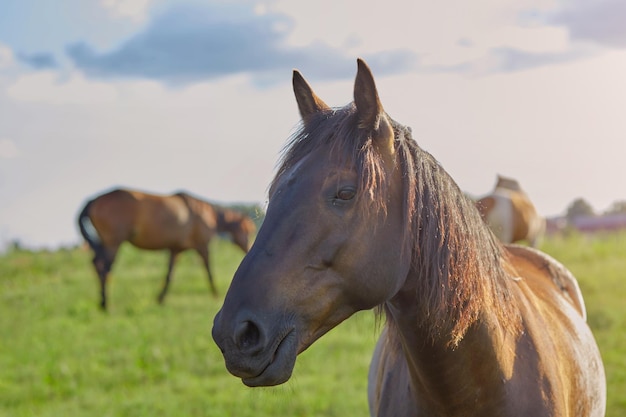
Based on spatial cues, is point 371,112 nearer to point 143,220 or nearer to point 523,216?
point 523,216

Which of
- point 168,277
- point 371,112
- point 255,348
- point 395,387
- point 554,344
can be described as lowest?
point 168,277

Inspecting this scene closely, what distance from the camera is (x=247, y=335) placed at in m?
1.87

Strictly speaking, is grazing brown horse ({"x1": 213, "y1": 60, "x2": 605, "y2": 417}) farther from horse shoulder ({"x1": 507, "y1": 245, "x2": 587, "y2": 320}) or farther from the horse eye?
horse shoulder ({"x1": 507, "y1": 245, "x2": 587, "y2": 320})

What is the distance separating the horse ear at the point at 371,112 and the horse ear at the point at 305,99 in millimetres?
247

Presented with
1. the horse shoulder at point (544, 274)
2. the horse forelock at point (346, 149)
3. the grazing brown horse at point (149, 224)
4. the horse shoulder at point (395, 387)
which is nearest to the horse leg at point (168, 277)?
the grazing brown horse at point (149, 224)

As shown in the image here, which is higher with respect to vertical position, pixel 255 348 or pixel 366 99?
pixel 366 99

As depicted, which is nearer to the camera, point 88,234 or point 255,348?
point 255,348

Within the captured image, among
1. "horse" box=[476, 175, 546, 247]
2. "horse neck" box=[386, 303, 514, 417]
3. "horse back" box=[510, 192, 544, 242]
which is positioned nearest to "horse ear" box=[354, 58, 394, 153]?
"horse neck" box=[386, 303, 514, 417]

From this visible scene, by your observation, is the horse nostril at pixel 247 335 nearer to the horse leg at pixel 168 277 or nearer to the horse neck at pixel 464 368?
the horse neck at pixel 464 368

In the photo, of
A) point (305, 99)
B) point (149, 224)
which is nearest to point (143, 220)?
point (149, 224)

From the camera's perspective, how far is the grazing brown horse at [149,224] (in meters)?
12.1

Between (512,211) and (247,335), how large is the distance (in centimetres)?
805

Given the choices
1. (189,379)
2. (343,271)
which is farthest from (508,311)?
(189,379)

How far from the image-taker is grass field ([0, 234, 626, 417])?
6.48 meters
